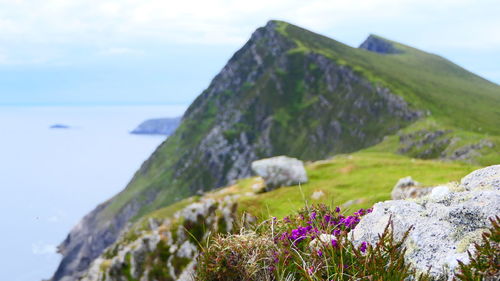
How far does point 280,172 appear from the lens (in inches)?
2104

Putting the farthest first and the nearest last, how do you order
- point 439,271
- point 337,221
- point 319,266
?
point 337,221 < point 319,266 < point 439,271

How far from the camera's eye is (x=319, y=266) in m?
8.23

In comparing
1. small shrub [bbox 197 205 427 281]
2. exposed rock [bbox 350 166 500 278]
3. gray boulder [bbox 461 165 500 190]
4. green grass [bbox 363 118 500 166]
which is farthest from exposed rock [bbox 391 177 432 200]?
green grass [bbox 363 118 500 166]

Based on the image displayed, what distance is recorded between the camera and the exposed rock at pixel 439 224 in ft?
24.0

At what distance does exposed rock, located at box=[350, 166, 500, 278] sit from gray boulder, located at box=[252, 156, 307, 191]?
1677 inches

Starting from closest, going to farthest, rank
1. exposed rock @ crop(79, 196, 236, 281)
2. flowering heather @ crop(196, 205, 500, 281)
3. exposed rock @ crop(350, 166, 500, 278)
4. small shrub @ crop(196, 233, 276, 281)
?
flowering heather @ crop(196, 205, 500, 281)
exposed rock @ crop(350, 166, 500, 278)
small shrub @ crop(196, 233, 276, 281)
exposed rock @ crop(79, 196, 236, 281)

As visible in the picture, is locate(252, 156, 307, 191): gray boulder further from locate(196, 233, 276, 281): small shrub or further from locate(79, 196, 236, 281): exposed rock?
locate(196, 233, 276, 281): small shrub

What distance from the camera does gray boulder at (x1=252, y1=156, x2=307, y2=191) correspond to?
52156 millimetres

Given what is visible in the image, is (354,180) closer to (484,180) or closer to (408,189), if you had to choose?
(408,189)

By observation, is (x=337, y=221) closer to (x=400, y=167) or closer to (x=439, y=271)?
(x=439, y=271)

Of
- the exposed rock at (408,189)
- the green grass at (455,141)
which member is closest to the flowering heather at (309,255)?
the exposed rock at (408,189)

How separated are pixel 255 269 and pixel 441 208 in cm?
404

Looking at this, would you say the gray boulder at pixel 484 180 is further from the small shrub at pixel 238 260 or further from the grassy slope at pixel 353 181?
the grassy slope at pixel 353 181

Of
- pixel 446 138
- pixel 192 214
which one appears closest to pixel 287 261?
pixel 192 214
